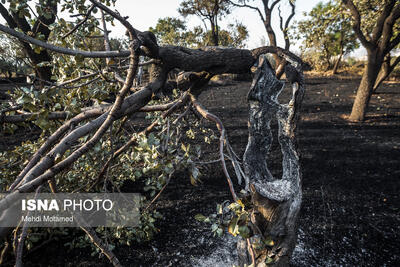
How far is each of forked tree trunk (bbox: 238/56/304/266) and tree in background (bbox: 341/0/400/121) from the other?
19.0ft

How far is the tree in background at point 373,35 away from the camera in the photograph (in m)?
5.41

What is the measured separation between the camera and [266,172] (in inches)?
63.7

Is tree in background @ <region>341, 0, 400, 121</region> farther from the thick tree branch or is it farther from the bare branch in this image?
the bare branch

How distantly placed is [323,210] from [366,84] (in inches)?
195

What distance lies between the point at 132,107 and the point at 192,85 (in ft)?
2.02

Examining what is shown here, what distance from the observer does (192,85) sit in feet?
5.69

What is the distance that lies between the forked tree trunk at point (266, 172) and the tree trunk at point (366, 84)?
6142 millimetres

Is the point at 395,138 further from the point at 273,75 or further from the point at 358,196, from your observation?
the point at 273,75

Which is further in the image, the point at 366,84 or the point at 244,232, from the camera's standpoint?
the point at 366,84

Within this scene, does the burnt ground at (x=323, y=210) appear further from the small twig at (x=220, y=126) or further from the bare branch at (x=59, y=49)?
the bare branch at (x=59, y=49)

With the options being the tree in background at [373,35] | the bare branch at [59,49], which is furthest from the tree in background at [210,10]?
the bare branch at [59,49]

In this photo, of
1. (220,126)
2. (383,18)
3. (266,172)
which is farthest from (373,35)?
(220,126)

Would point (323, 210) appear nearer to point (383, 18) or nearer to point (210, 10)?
point (383, 18)

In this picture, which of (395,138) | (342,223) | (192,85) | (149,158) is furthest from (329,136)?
(149,158)
